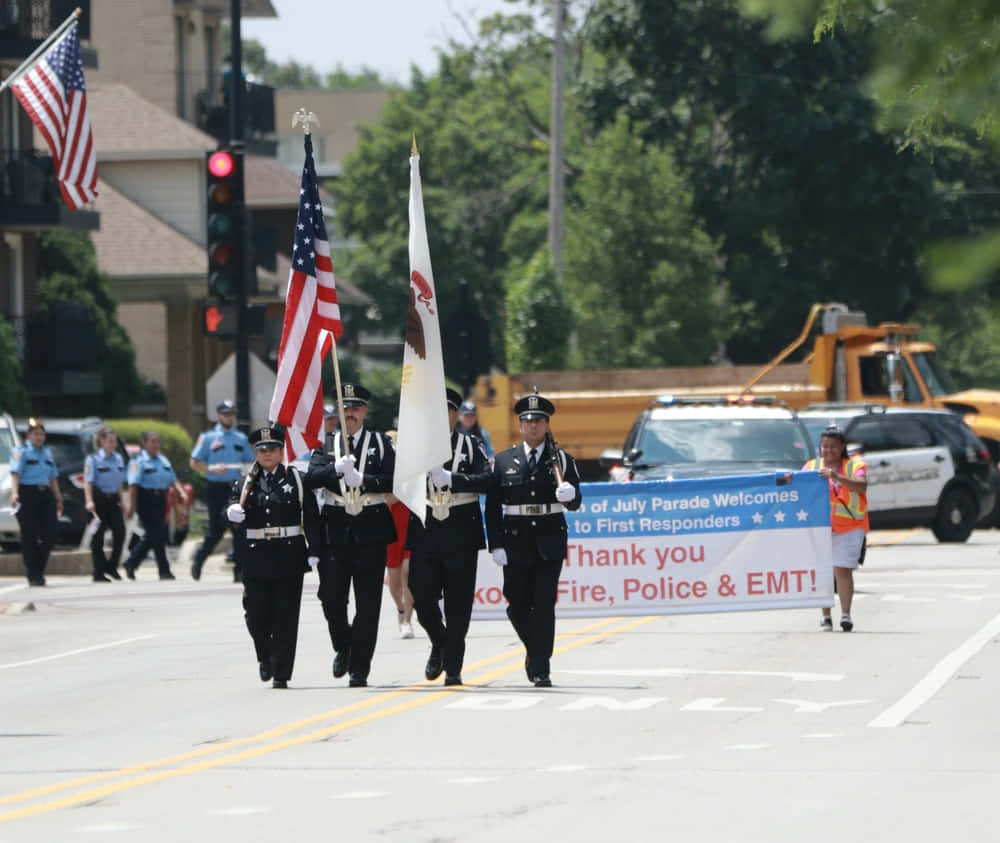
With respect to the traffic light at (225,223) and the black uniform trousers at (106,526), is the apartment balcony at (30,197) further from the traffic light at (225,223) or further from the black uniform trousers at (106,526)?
the traffic light at (225,223)

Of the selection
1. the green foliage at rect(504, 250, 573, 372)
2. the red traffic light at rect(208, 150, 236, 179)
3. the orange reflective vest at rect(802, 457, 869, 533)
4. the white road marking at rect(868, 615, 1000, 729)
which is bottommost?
the white road marking at rect(868, 615, 1000, 729)

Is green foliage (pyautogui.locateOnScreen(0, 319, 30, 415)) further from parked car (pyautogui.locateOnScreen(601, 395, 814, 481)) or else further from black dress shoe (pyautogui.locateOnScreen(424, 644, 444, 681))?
black dress shoe (pyautogui.locateOnScreen(424, 644, 444, 681))

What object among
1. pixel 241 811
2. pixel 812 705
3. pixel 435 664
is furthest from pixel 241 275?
pixel 241 811

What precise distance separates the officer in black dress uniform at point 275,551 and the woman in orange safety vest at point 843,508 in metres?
5.01

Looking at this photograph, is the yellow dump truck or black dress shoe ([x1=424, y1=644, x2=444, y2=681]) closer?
black dress shoe ([x1=424, y1=644, x2=444, y2=681])

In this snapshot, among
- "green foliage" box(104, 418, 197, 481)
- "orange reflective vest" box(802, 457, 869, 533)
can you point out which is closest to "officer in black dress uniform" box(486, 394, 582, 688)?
"orange reflective vest" box(802, 457, 869, 533)

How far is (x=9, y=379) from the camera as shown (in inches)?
1362

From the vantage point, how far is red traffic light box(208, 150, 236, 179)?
2264cm

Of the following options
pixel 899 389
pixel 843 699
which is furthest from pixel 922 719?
pixel 899 389

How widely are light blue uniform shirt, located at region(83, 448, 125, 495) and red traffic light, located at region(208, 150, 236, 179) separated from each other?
153 inches

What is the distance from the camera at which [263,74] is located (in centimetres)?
14800

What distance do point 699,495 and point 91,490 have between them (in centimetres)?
920

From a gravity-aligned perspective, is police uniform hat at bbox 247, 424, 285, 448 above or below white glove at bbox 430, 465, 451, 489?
above

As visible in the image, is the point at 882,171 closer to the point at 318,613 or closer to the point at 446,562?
the point at 318,613
